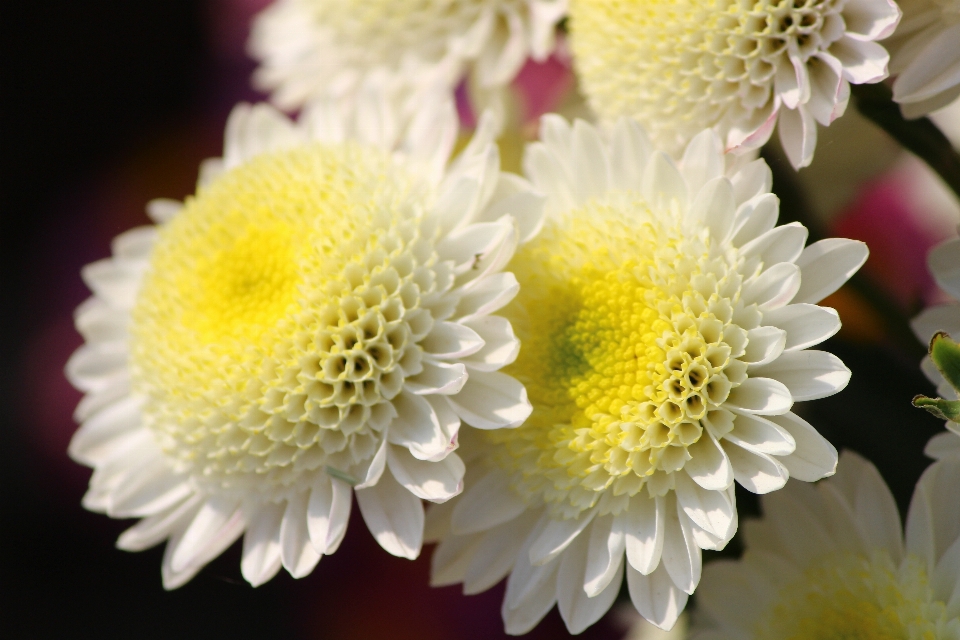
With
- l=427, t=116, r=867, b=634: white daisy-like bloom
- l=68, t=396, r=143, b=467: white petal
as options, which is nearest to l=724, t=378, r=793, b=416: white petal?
l=427, t=116, r=867, b=634: white daisy-like bloom

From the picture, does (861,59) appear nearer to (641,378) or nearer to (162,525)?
(641,378)

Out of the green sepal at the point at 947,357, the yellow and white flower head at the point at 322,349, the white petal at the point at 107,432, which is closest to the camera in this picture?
the green sepal at the point at 947,357

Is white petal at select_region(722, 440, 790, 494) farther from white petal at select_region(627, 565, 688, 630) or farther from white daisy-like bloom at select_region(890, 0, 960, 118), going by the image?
white daisy-like bloom at select_region(890, 0, 960, 118)

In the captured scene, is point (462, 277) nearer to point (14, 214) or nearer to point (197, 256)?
point (197, 256)

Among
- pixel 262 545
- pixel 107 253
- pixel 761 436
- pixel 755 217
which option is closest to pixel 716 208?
pixel 755 217

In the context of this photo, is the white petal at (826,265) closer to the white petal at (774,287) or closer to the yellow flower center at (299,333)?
the white petal at (774,287)

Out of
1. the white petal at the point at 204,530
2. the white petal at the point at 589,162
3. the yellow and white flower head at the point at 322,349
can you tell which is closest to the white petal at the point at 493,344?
the yellow and white flower head at the point at 322,349
